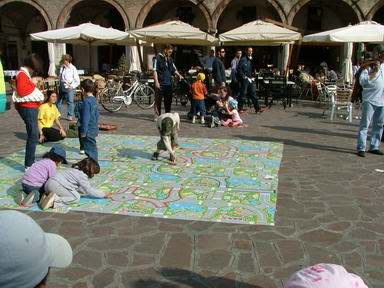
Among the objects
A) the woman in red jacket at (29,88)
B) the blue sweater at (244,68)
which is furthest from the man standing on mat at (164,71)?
the woman in red jacket at (29,88)

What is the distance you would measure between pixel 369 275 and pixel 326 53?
23906mm

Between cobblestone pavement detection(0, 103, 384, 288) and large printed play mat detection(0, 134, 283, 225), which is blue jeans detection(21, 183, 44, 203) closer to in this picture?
large printed play mat detection(0, 134, 283, 225)

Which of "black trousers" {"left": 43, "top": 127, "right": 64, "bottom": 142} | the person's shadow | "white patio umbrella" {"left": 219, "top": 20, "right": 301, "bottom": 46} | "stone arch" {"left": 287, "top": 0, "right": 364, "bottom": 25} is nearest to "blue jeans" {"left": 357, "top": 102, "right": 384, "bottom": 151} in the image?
the person's shadow

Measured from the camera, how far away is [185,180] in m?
6.05

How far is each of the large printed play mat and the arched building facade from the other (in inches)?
545

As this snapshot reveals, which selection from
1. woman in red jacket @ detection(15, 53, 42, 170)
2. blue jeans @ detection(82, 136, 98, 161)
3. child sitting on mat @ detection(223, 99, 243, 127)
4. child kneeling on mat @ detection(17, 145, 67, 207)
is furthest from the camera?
child sitting on mat @ detection(223, 99, 243, 127)

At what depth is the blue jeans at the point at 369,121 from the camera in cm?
744

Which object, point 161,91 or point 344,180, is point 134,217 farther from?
point 161,91

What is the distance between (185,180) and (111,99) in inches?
345

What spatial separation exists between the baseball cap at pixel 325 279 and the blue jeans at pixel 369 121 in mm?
6298

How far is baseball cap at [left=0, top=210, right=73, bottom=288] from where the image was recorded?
4.33 feet

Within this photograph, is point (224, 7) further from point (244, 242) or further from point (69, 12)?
point (244, 242)

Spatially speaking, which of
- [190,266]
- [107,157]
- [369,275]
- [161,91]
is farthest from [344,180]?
[161,91]

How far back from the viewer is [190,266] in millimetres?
3605
